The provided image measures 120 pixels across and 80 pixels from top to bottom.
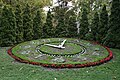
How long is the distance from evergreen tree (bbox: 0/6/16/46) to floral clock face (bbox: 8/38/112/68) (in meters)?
1.15

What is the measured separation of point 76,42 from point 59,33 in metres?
2.39

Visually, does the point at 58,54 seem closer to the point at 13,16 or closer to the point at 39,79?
the point at 39,79

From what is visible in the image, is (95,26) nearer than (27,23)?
Yes

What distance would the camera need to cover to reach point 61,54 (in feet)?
27.9

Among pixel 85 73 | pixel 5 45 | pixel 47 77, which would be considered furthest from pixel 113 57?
pixel 5 45

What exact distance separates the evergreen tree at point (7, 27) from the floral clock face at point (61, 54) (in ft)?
3.76

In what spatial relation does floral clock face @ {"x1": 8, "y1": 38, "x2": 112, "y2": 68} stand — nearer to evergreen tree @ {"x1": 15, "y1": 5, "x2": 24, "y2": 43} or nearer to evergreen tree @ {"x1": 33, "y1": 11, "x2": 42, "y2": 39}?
evergreen tree @ {"x1": 15, "y1": 5, "x2": 24, "y2": 43}

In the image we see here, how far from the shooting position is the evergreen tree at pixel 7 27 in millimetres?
10594

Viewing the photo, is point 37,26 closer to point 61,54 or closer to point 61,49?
point 61,49

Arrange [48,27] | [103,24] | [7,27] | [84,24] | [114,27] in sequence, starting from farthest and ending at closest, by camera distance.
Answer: [48,27]
[84,24]
[103,24]
[7,27]
[114,27]

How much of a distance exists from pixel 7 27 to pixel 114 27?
242 inches

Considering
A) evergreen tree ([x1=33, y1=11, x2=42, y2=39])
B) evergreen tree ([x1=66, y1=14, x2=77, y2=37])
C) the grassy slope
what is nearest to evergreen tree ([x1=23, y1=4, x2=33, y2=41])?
evergreen tree ([x1=33, y1=11, x2=42, y2=39])

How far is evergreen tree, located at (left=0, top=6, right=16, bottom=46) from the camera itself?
10594 mm

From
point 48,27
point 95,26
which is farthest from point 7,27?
point 95,26
